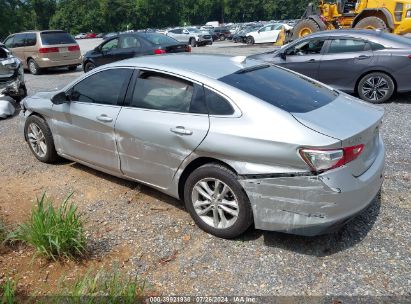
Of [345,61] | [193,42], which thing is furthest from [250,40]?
[345,61]

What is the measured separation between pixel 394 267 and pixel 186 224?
1780 millimetres

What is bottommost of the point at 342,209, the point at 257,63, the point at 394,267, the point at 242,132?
the point at 394,267

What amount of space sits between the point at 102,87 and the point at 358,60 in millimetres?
5749

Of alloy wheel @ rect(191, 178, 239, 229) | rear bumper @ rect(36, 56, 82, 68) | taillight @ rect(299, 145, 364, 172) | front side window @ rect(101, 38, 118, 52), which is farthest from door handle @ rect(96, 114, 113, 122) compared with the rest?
rear bumper @ rect(36, 56, 82, 68)

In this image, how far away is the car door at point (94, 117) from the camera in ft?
13.5

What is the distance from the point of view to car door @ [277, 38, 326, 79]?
864 cm

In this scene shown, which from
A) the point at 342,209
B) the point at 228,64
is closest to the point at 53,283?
the point at 342,209

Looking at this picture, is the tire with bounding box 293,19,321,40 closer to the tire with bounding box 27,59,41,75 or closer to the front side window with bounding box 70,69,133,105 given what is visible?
the tire with bounding box 27,59,41,75

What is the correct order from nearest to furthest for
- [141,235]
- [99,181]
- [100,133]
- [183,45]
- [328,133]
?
[328,133] → [141,235] → [100,133] → [99,181] → [183,45]

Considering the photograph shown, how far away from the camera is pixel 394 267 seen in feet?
9.98

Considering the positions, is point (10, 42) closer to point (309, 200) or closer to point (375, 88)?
point (375, 88)

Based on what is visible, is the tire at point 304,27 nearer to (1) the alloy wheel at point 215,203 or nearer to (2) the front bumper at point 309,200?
(1) the alloy wheel at point 215,203

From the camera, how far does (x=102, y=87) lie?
431cm

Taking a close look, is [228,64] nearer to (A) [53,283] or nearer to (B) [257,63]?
(B) [257,63]
